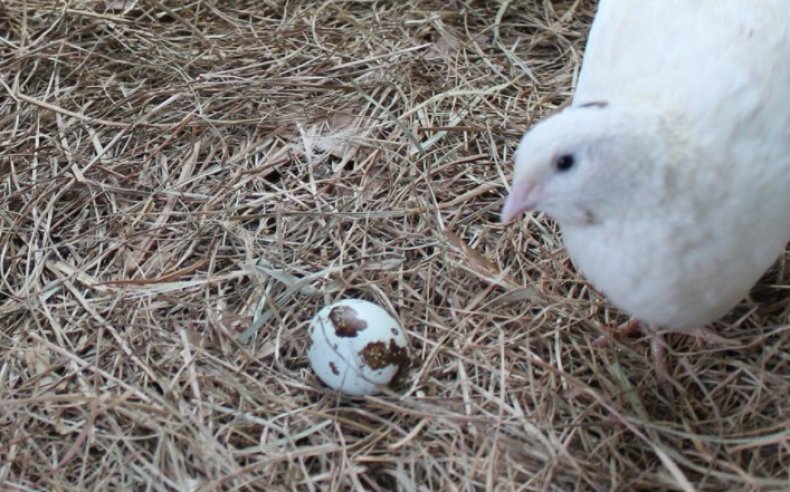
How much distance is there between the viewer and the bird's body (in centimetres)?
166

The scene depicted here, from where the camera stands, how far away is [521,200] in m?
1.76

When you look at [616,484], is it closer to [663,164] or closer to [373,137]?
[663,164]

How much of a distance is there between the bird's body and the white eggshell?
41 centimetres

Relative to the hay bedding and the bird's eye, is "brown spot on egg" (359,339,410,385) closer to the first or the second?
the hay bedding

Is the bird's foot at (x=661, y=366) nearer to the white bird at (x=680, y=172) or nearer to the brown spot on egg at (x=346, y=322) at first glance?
the white bird at (x=680, y=172)

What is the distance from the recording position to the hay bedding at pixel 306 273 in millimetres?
1935

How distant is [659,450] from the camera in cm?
184

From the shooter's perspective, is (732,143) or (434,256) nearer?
(732,143)

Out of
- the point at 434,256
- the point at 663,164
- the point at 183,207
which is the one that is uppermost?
the point at 663,164

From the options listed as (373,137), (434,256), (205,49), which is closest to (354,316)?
(434,256)

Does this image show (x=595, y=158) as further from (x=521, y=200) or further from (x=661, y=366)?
(x=661, y=366)

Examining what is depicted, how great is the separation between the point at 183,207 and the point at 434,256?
29.3 inches

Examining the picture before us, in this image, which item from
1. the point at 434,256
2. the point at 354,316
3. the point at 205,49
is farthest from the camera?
the point at 205,49

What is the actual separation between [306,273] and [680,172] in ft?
3.41
